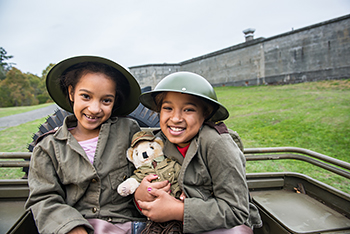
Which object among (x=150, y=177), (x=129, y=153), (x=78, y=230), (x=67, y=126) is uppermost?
(x=67, y=126)

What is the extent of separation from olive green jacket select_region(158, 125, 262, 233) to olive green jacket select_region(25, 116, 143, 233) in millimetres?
518

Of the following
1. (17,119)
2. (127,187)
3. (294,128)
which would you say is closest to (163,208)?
(127,187)

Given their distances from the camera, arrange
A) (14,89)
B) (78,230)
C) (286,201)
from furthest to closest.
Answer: (14,89) < (286,201) < (78,230)

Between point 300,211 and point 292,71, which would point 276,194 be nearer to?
point 300,211

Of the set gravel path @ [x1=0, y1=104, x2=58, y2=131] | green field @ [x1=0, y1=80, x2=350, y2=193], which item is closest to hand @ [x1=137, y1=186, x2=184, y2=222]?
green field @ [x1=0, y1=80, x2=350, y2=193]

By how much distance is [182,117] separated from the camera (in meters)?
1.53

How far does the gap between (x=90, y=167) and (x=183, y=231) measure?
0.74 metres

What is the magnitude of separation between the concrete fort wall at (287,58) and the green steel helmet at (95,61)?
1358 centimetres

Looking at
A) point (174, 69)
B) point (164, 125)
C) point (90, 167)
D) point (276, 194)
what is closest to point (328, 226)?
point (276, 194)

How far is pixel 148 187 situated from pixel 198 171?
0.34 meters

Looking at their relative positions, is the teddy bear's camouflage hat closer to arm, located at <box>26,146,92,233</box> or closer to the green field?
arm, located at <box>26,146,92,233</box>

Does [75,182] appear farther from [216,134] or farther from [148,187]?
[216,134]

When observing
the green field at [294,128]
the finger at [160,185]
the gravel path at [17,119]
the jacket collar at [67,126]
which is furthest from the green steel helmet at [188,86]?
the gravel path at [17,119]

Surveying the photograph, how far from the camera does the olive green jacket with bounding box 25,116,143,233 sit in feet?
4.50
